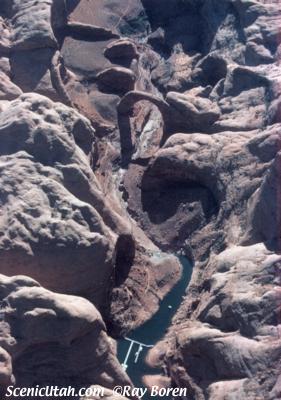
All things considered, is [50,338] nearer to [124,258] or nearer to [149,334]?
[149,334]

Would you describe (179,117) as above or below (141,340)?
above

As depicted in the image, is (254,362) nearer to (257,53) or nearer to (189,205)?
(189,205)

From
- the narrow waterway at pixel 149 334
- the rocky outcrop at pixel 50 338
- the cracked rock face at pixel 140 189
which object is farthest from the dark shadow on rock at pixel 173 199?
the rocky outcrop at pixel 50 338

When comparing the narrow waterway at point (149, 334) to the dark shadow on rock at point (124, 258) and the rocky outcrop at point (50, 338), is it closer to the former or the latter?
the dark shadow on rock at point (124, 258)

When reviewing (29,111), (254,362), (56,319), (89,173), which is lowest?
(254,362)

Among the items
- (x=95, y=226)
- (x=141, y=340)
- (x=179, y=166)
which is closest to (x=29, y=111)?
(x=95, y=226)
